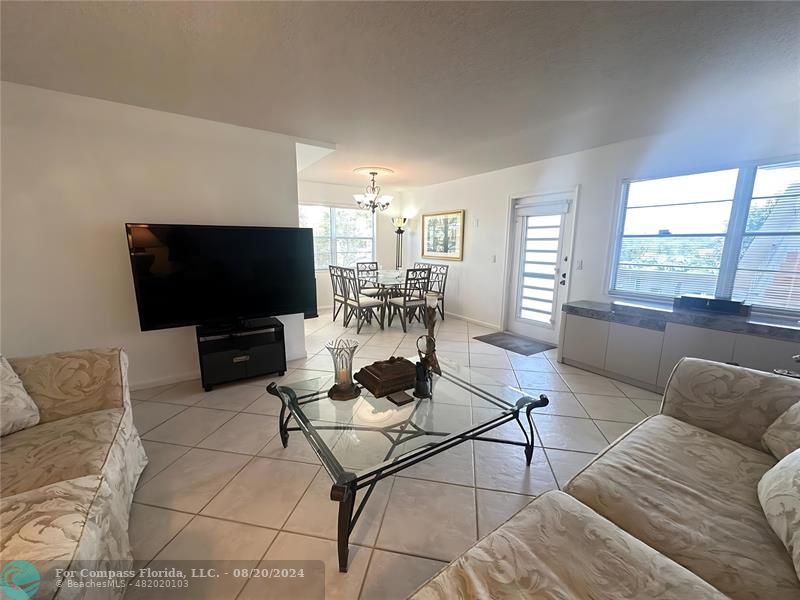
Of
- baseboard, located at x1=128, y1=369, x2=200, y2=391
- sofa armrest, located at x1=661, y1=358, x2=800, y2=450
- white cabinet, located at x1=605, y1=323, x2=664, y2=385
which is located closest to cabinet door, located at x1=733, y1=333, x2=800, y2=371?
white cabinet, located at x1=605, y1=323, x2=664, y2=385

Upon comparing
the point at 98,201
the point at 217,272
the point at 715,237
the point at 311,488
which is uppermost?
the point at 98,201

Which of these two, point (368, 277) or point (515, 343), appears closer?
point (515, 343)

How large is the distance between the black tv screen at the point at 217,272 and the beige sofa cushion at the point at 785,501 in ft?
10.1

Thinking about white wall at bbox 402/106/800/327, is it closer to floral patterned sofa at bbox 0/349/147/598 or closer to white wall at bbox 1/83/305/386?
Result: white wall at bbox 1/83/305/386

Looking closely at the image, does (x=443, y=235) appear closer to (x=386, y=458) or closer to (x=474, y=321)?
(x=474, y=321)

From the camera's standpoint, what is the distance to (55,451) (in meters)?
1.31

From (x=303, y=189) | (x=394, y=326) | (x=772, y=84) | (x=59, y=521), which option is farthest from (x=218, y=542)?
(x=303, y=189)

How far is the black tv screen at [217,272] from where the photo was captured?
2.49m

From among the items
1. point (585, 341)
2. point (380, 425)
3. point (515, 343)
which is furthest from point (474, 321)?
point (380, 425)

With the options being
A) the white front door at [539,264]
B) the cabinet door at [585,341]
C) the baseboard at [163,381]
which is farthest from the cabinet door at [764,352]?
the baseboard at [163,381]

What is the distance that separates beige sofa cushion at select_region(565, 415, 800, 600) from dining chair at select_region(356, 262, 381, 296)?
150 inches

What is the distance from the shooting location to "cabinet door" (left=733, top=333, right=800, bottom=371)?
222cm

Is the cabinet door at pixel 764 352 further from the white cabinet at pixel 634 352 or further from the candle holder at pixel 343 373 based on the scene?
the candle holder at pixel 343 373

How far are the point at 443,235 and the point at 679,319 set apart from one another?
Result: 3810 millimetres
